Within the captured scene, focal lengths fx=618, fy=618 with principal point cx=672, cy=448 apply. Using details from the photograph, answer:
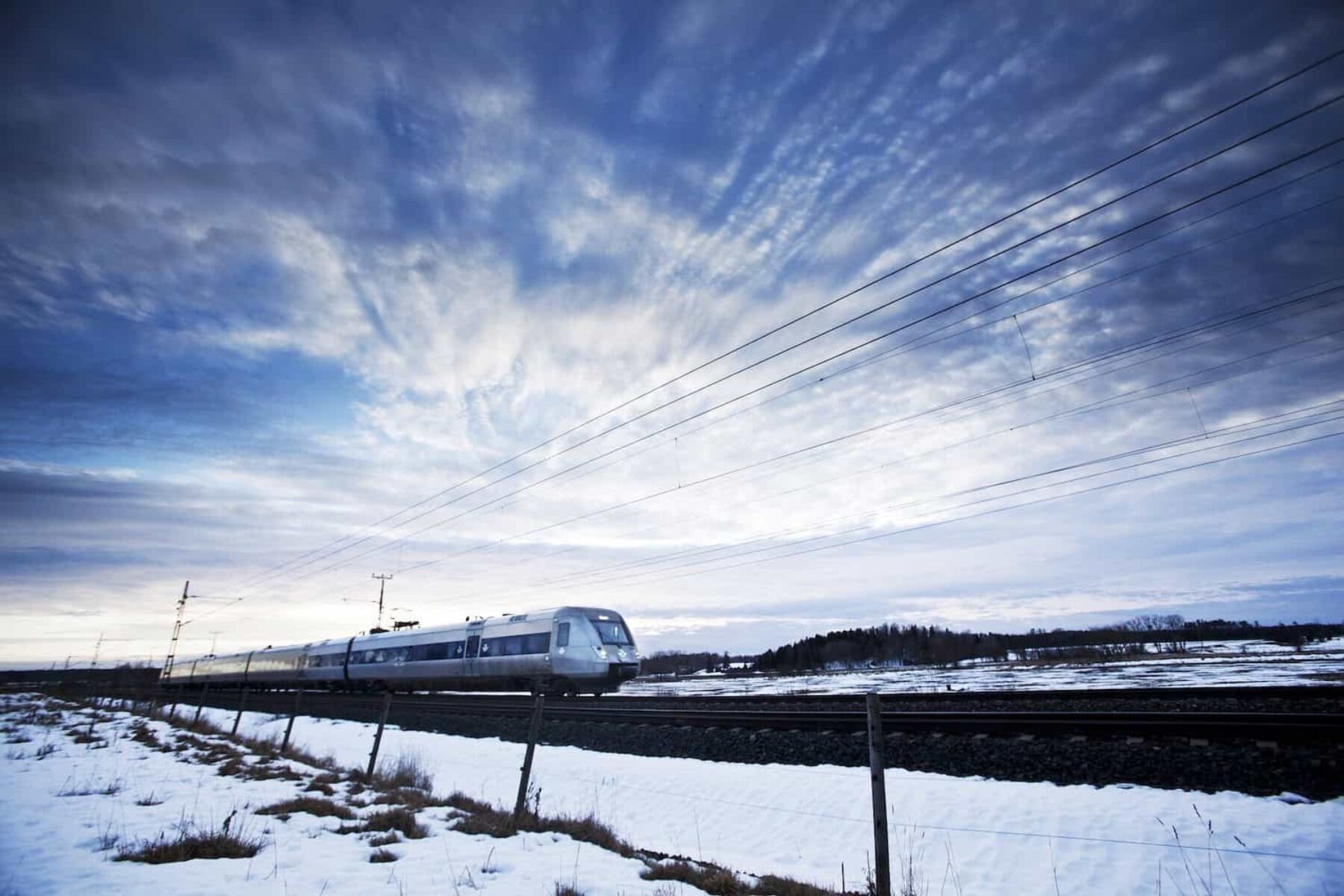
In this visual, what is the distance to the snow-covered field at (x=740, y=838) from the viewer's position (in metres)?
5.51

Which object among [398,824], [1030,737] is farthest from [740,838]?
Answer: [1030,737]

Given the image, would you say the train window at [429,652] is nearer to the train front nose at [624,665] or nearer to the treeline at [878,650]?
the train front nose at [624,665]

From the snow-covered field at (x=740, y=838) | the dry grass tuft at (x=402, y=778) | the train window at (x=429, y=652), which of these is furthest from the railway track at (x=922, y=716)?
the dry grass tuft at (x=402, y=778)

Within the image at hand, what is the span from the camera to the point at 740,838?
26.0ft

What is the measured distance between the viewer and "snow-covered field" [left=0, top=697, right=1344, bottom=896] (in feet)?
18.1

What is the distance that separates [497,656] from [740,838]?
20.0m

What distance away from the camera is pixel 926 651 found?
311 ft

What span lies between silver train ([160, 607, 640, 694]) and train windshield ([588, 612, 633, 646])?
0.04 metres

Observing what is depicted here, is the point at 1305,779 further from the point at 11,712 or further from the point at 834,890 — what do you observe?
the point at 11,712

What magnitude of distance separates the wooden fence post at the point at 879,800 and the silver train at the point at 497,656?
15.8m

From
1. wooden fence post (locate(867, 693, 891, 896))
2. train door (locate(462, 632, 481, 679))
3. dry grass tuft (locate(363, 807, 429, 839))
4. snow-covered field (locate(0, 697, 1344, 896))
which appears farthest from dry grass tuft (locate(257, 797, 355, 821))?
train door (locate(462, 632, 481, 679))

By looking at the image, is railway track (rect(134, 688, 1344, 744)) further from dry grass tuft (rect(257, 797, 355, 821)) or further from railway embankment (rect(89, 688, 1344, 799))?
dry grass tuft (rect(257, 797, 355, 821))

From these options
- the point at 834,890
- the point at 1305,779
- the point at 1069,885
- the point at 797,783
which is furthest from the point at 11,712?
the point at 1305,779

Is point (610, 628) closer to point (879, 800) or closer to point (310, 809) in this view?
point (310, 809)
